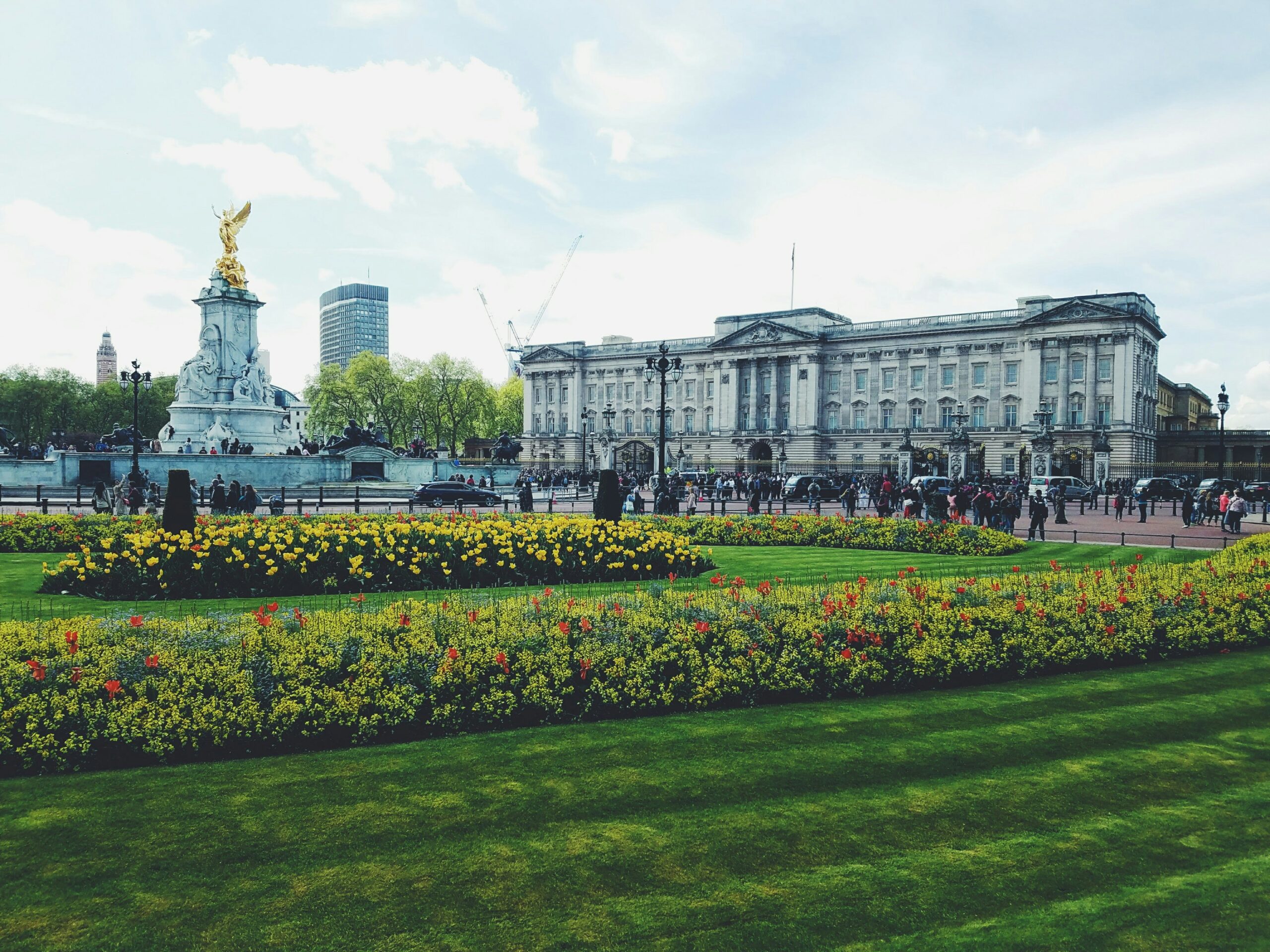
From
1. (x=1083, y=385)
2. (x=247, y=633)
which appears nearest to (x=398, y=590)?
(x=247, y=633)

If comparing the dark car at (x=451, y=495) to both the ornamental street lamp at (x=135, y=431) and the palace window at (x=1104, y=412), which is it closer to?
the ornamental street lamp at (x=135, y=431)

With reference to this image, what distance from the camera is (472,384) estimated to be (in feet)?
349

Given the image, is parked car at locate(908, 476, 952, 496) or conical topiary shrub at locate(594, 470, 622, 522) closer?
conical topiary shrub at locate(594, 470, 622, 522)

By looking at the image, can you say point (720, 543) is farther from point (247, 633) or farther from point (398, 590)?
point (247, 633)

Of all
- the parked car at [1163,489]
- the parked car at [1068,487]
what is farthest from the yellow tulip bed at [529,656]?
the parked car at [1163,489]

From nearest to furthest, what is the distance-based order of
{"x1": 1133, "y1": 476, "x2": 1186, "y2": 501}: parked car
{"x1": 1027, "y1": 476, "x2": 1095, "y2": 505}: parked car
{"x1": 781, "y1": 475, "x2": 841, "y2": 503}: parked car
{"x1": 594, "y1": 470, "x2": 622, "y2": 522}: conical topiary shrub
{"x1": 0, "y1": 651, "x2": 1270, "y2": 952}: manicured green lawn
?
{"x1": 0, "y1": 651, "x2": 1270, "y2": 952}: manicured green lawn < {"x1": 594, "y1": 470, "x2": 622, "y2": 522}: conical topiary shrub < {"x1": 1027, "y1": 476, "x2": 1095, "y2": 505}: parked car < {"x1": 781, "y1": 475, "x2": 841, "y2": 503}: parked car < {"x1": 1133, "y1": 476, "x2": 1186, "y2": 501}: parked car

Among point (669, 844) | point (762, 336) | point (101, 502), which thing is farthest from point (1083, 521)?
point (762, 336)

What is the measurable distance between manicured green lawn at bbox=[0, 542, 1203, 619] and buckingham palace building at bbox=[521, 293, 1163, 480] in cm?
4343

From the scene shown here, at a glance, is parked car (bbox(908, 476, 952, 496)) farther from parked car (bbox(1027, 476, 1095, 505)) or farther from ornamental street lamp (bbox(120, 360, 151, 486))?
ornamental street lamp (bbox(120, 360, 151, 486))

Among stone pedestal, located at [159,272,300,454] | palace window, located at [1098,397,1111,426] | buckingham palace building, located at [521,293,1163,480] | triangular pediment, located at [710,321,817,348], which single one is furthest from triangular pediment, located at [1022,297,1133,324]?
stone pedestal, located at [159,272,300,454]

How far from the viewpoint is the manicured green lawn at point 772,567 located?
43.6 feet

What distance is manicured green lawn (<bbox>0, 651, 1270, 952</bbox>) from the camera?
5082mm

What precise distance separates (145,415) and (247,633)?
11226 cm

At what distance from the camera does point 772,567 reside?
19.4 meters
